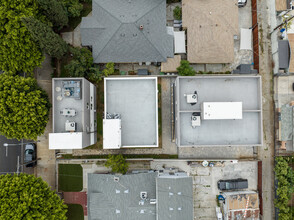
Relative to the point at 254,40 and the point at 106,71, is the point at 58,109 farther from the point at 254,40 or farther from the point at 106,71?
the point at 254,40

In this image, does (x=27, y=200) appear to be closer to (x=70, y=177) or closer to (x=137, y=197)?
(x=70, y=177)

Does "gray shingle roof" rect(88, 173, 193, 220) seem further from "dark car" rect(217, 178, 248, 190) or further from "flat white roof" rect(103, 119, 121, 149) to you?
"dark car" rect(217, 178, 248, 190)

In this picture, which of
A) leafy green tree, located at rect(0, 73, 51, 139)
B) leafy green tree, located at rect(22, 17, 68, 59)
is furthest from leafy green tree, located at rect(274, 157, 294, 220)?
leafy green tree, located at rect(22, 17, 68, 59)

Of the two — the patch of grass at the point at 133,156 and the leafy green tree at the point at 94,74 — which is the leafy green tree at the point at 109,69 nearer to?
the leafy green tree at the point at 94,74

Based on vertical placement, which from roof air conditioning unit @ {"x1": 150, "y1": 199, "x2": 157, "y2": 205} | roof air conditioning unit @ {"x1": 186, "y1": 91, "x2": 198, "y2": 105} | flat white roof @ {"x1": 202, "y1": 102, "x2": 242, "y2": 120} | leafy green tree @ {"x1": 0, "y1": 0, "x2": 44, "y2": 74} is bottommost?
roof air conditioning unit @ {"x1": 150, "y1": 199, "x2": 157, "y2": 205}

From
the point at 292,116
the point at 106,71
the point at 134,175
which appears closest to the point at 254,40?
the point at 292,116

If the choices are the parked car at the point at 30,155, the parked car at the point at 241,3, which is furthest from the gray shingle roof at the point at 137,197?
the parked car at the point at 241,3
